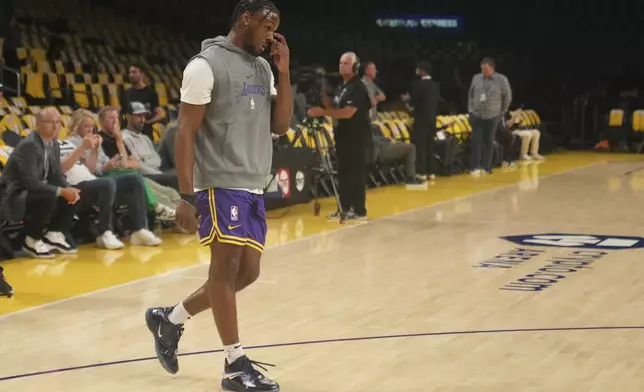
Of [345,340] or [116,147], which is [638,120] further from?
[345,340]

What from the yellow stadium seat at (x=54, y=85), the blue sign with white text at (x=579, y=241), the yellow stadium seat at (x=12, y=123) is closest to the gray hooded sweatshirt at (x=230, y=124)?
the blue sign with white text at (x=579, y=241)

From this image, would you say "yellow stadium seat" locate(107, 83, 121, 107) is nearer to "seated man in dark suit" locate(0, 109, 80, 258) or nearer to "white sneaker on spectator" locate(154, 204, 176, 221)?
"white sneaker on spectator" locate(154, 204, 176, 221)

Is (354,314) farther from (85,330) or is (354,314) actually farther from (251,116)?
(251,116)

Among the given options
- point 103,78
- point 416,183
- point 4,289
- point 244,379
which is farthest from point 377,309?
point 103,78

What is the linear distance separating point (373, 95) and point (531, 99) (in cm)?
1188

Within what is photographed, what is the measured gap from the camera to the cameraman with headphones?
10.3 metres

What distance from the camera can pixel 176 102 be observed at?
625 inches

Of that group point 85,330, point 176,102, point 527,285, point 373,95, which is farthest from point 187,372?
point 176,102

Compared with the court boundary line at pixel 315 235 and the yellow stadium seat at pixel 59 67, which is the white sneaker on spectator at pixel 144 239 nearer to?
the court boundary line at pixel 315 235

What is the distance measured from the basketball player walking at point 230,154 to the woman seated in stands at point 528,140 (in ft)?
48.5

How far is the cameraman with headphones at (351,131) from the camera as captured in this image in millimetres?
10312

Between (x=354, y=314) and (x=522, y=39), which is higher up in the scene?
(x=522, y=39)

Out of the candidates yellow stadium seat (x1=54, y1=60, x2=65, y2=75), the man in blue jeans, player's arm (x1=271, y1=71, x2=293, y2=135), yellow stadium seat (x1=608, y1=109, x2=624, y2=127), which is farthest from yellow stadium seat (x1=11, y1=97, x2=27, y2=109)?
yellow stadium seat (x1=608, y1=109, x2=624, y2=127)

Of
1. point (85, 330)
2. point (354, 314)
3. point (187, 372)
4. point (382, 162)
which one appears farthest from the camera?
point (382, 162)
